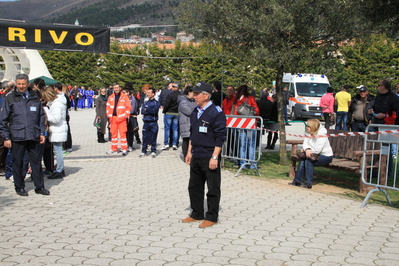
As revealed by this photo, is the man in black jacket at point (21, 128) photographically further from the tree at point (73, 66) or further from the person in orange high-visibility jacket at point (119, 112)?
the tree at point (73, 66)

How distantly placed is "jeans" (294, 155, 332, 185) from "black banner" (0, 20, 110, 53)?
17.5 feet

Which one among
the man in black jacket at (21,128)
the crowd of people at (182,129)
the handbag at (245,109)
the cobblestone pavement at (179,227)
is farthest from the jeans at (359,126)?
the man in black jacket at (21,128)

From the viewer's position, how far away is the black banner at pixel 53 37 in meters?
10.5

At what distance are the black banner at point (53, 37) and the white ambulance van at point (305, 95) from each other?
16485mm

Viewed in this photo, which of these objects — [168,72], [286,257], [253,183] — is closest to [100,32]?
[253,183]

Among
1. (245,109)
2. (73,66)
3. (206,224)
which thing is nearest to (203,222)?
(206,224)

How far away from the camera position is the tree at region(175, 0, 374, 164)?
9797mm

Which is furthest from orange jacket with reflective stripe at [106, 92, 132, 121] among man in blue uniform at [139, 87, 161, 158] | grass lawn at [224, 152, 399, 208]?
grass lawn at [224, 152, 399, 208]

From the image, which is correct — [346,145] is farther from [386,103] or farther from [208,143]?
[208,143]

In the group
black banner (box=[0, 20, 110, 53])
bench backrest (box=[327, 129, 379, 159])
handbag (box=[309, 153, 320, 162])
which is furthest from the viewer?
black banner (box=[0, 20, 110, 53])

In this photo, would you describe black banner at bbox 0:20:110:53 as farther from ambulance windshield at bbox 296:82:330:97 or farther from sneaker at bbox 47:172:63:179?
ambulance windshield at bbox 296:82:330:97

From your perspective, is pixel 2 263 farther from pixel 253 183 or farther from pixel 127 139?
pixel 127 139

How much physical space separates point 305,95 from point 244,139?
57.1 ft

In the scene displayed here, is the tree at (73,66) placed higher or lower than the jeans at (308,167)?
higher
